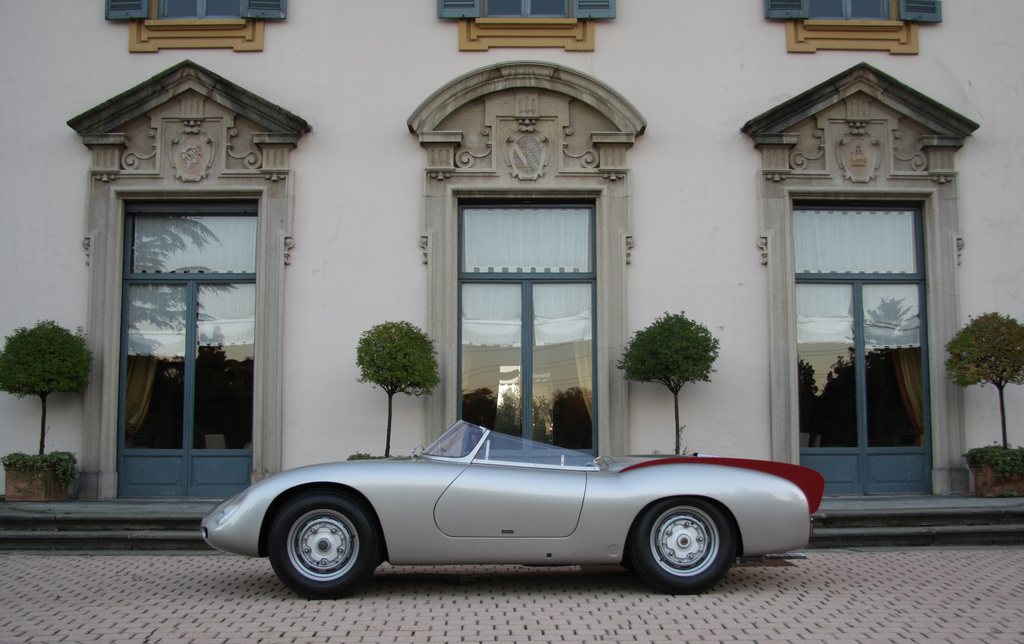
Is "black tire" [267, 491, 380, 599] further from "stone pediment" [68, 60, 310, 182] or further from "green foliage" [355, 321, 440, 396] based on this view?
"stone pediment" [68, 60, 310, 182]

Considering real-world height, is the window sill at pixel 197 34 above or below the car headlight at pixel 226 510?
above

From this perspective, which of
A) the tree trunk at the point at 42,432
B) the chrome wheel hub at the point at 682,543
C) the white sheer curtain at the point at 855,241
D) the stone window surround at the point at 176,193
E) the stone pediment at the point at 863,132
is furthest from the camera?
the white sheer curtain at the point at 855,241

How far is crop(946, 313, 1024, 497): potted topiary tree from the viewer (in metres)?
8.84

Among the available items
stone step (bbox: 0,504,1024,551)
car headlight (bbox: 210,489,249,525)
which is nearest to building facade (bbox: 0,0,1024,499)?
stone step (bbox: 0,504,1024,551)

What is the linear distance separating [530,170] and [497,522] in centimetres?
538

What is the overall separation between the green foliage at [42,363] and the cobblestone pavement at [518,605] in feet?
9.18

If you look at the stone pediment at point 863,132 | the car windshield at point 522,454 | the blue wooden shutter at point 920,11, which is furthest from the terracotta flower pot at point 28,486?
the blue wooden shutter at point 920,11

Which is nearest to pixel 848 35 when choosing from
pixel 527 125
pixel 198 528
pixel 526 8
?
pixel 526 8

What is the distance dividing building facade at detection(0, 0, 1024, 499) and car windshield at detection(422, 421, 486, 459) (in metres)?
3.75

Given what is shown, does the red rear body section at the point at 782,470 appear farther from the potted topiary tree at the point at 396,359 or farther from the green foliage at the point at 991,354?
the green foliage at the point at 991,354

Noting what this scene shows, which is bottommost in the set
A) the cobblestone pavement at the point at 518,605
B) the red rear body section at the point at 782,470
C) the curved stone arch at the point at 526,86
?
the cobblestone pavement at the point at 518,605

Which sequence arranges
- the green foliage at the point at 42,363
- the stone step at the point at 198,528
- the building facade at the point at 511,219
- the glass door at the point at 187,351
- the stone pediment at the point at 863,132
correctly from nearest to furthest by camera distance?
the stone step at the point at 198,528 < the green foliage at the point at 42,363 < the building facade at the point at 511,219 < the glass door at the point at 187,351 < the stone pediment at the point at 863,132

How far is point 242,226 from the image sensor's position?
988cm

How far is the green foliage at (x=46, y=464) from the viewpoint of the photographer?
8.80 m
